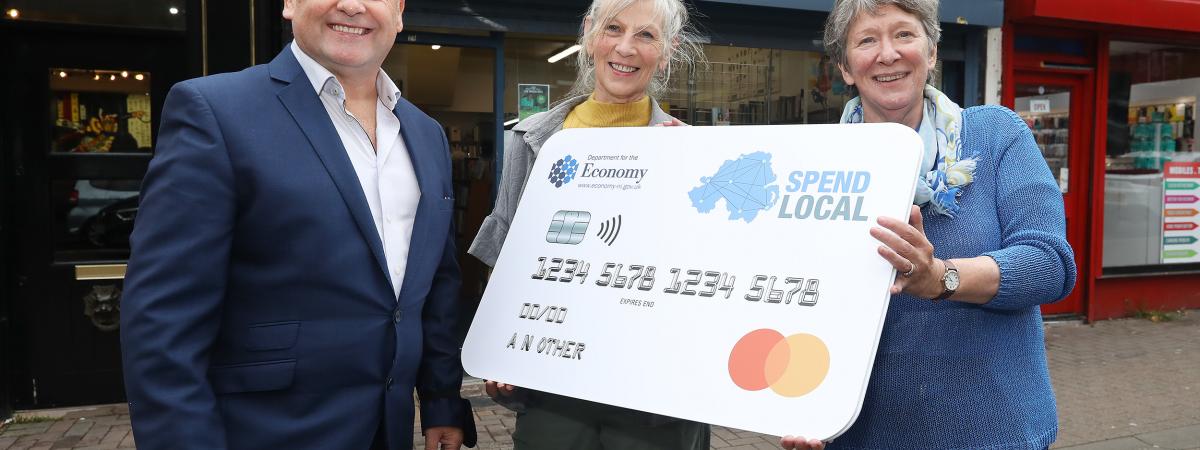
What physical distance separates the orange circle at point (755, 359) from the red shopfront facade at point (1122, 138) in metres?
6.63

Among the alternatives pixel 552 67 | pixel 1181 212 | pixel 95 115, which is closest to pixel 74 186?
pixel 95 115

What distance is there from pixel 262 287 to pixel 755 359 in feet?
3.34

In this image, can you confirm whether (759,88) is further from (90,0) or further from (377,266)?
(377,266)

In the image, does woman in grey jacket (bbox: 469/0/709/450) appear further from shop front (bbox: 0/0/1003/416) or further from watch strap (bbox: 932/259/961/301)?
shop front (bbox: 0/0/1003/416)

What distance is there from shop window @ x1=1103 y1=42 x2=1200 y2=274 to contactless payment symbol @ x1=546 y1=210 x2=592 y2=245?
7.75 metres

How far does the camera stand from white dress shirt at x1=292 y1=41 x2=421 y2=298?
1.84m

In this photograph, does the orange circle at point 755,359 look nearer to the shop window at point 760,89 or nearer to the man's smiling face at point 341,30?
the man's smiling face at point 341,30

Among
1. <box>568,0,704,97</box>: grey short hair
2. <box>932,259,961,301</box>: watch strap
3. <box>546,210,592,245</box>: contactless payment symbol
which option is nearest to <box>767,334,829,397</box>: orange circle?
<box>932,259,961,301</box>: watch strap

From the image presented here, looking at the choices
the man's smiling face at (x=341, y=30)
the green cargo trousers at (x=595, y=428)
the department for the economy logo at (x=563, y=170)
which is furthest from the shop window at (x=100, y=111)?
the green cargo trousers at (x=595, y=428)

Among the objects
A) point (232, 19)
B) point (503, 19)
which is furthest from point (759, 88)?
point (232, 19)

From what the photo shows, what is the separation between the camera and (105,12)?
4941mm

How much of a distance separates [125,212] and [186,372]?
4.16m

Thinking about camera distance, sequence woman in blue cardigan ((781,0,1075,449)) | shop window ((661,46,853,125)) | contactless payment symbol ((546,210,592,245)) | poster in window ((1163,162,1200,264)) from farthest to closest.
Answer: poster in window ((1163,162,1200,264)) < shop window ((661,46,853,125)) < contactless payment symbol ((546,210,592,245)) < woman in blue cardigan ((781,0,1075,449))

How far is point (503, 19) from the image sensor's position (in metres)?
5.62
